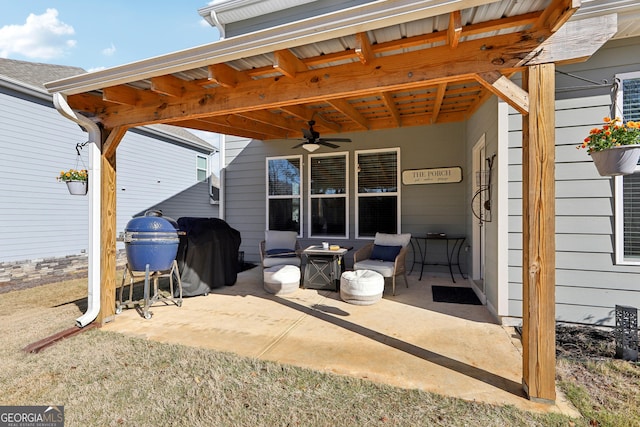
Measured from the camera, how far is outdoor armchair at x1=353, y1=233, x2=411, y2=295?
4.41m

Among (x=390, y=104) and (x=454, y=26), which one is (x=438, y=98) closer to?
(x=390, y=104)

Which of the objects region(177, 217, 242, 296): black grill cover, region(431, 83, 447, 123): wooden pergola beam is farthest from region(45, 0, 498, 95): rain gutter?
region(177, 217, 242, 296): black grill cover

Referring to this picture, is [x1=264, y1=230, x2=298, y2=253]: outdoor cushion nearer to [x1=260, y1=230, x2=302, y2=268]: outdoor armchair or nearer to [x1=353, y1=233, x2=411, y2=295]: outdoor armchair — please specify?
[x1=260, y1=230, x2=302, y2=268]: outdoor armchair

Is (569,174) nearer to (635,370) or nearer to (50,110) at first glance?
(635,370)

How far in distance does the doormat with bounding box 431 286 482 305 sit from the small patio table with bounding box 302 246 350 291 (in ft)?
4.88

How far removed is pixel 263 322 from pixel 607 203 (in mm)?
3828

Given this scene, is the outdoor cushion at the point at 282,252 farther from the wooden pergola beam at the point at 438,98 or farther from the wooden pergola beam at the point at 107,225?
the wooden pergola beam at the point at 438,98

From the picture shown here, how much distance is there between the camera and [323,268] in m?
4.79

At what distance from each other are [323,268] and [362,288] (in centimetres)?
101

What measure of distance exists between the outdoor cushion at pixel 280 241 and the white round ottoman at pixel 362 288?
74.8 inches

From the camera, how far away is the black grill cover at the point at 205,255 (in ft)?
14.6

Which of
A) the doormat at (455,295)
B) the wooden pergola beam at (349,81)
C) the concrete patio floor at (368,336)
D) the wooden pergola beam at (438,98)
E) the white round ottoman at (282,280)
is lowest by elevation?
the concrete patio floor at (368,336)

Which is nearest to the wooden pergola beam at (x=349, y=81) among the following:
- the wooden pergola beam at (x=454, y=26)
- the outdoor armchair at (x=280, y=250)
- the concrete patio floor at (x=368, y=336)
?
the wooden pergola beam at (x=454, y=26)

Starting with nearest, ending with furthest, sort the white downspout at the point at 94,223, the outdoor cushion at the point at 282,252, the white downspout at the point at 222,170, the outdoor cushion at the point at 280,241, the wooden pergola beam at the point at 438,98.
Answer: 1. the white downspout at the point at 94,223
2. the wooden pergola beam at the point at 438,98
3. the outdoor cushion at the point at 282,252
4. the outdoor cushion at the point at 280,241
5. the white downspout at the point at 222,170
